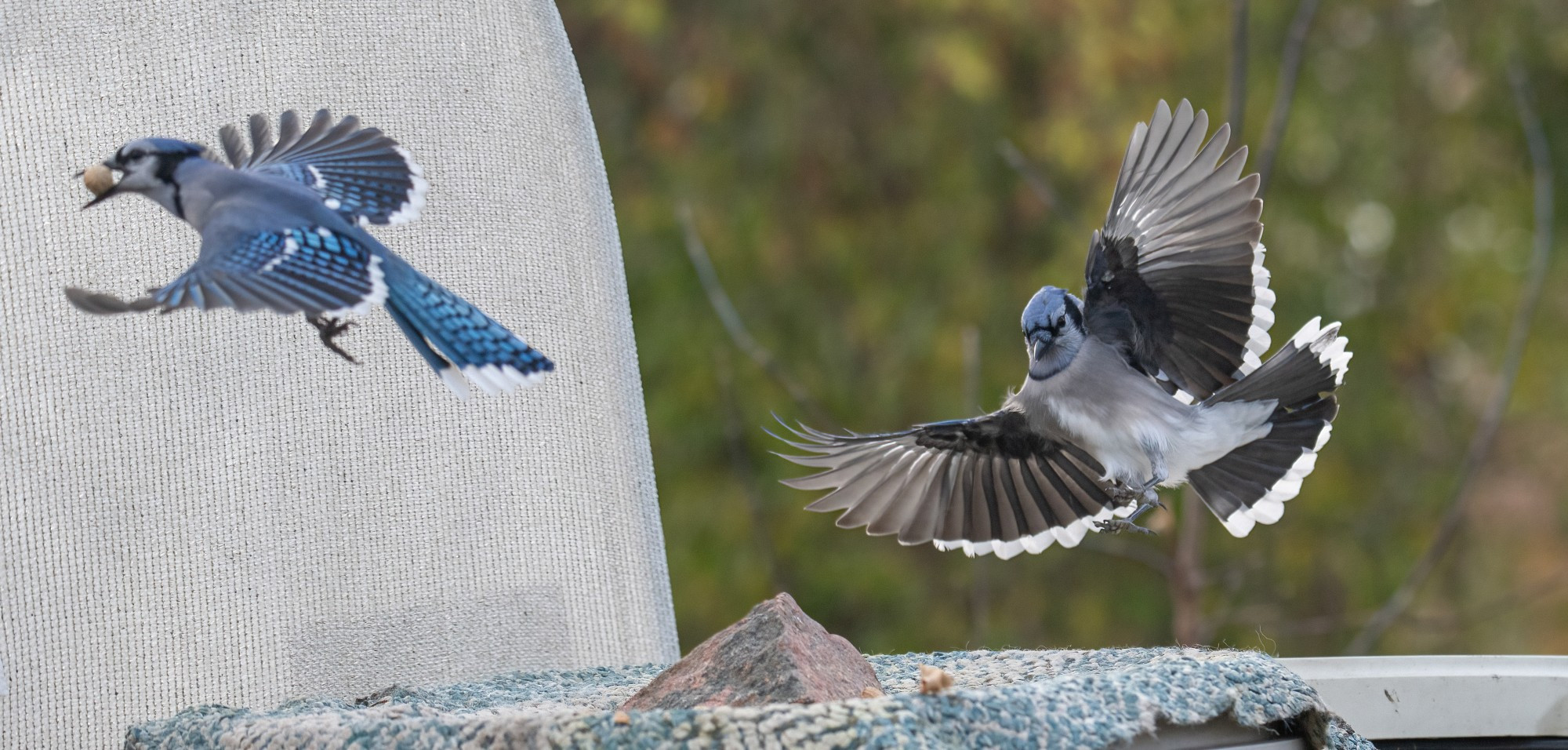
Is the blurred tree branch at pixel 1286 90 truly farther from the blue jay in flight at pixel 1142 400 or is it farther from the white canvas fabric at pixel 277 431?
the white canvas fabric at pixel 277 431

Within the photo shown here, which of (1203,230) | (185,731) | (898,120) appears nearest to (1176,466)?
(1203,230)

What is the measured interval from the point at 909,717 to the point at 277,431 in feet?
4.06

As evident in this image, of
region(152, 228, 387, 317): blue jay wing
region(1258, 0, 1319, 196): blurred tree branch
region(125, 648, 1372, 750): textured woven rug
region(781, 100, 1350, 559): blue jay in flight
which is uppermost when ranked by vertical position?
region(1258, 0, 1319, 196): blurred tree branch

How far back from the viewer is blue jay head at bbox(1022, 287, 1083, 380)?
1736mm

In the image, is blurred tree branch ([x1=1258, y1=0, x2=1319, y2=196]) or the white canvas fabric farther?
blurred tree branch ([x1=1258, y1=0, x2=1319, y2=196])

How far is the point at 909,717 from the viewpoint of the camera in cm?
105

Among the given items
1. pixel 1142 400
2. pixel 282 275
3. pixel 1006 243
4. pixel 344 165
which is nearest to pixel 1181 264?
pixel 1142 400

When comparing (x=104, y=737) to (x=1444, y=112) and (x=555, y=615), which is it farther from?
(x=1444, y=112)

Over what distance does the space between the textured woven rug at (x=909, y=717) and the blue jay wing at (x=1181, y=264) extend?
472mm

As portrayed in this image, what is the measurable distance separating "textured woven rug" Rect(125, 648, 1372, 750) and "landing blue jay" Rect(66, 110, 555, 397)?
0.25m

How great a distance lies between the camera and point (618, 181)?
4.91 metres

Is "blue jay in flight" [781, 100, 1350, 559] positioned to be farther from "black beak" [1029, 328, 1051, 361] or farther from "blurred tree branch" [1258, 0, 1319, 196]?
"blurred tree branch" [1258, 0, 1319, 196]

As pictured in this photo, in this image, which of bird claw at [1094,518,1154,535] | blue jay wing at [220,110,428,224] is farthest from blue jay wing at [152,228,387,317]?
bird claw at [1094,518,1154,535]

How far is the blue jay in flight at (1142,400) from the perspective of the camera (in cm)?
174
